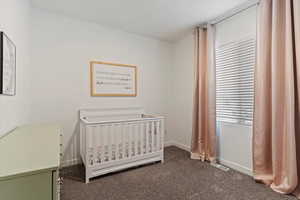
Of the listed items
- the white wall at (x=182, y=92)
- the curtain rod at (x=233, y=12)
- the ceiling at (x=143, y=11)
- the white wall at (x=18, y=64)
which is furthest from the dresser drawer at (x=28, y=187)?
the curtain rod at (x=233, y=12)

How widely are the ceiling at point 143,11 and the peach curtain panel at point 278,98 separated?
23.2 inches

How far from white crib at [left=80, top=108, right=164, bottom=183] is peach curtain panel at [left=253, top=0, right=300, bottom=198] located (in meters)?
1.39

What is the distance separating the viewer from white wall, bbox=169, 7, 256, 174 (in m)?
2.15

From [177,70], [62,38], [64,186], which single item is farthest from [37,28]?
[177,70]

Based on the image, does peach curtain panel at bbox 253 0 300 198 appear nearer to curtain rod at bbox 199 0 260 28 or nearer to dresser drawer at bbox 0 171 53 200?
curtain rod at bbox 199 0 260 28

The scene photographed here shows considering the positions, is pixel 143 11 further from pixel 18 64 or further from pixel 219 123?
pixel 219 123

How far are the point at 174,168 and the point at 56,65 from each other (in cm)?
239

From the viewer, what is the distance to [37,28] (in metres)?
2.21

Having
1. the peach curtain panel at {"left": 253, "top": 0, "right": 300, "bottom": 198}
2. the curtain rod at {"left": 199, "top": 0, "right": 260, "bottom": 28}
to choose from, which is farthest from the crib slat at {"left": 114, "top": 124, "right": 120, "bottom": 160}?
the curtain rod at {"left": 199, "top": 0, "right": 260, "bottom": 28}

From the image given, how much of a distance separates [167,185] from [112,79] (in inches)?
75.0

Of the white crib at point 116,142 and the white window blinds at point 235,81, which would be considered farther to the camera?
the white window blinds at point 235,81

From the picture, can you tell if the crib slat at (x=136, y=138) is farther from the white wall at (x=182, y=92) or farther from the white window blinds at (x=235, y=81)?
the white window blinds at (x=235, y=81)

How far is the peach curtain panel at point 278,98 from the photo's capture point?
1596 millimetres

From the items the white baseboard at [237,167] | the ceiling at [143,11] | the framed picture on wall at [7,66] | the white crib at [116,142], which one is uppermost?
the ceiling at [143,11]
